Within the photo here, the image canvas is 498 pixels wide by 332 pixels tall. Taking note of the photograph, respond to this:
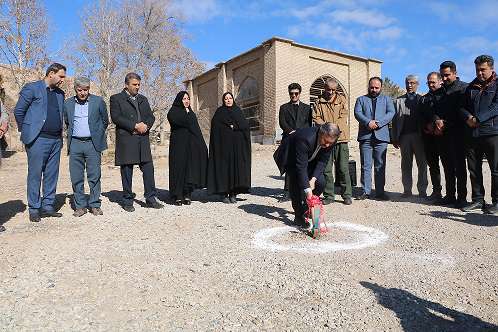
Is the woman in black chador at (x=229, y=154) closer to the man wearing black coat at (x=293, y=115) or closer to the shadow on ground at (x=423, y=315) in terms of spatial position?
the man wearing black coat at (x=293, y=115)

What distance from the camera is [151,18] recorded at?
26.3 metres

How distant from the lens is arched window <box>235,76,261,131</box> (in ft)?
60.5

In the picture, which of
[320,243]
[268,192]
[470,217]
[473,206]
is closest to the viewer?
[320,243]

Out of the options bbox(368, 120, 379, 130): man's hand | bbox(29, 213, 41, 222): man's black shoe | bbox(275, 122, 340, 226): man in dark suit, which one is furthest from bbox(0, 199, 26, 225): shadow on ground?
bbox(368, 120, 379, 130): man's hand

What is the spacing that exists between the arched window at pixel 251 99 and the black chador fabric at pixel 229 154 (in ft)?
38.5

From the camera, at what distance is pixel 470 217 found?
5031mm

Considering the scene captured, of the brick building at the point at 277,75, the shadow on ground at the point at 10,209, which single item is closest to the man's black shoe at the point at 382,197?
the shadow on ground at the point at 10,209

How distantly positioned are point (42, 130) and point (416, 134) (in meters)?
5.41

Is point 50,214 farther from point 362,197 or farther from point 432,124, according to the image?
point 432,124

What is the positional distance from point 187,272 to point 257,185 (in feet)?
17.5

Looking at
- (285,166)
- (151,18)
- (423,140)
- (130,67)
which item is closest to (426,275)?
(285,166)

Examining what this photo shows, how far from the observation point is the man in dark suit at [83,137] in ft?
17.5

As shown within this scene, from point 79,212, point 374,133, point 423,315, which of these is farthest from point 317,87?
point 423,315

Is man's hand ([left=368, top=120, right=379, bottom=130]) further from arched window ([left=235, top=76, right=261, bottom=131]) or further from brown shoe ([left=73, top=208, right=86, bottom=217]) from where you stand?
arched window ([left=235, top=76, right=261, bottom=131])
